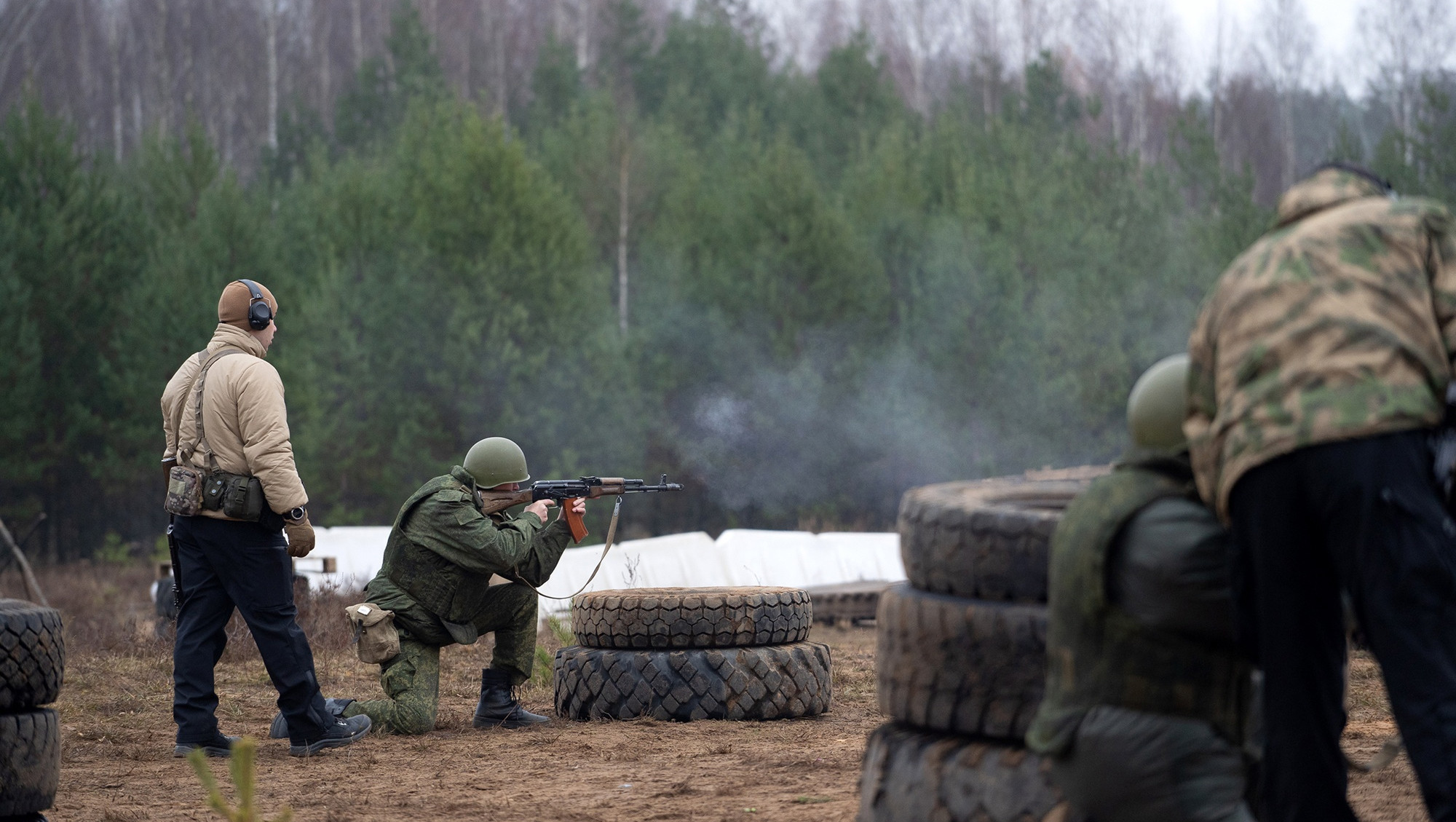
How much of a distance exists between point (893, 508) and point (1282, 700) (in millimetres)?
23281

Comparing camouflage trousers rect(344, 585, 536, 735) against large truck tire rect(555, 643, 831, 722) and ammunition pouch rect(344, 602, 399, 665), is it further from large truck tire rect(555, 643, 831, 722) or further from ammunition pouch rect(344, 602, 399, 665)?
large truck tire rect(555, 643, 831, 722)

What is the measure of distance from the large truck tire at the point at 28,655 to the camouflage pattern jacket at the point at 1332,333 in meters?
3.05

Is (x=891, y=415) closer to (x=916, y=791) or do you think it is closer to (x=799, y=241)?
(x=799, y=241)

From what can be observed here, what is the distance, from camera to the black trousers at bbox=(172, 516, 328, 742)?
538 centimetres

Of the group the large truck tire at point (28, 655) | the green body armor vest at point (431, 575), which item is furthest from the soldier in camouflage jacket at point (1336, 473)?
the green body armor vest at point (431, 575)

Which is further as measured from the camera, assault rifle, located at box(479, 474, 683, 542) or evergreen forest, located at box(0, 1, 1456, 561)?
evergreen forest, located at box(0, 1, 1456, 561)

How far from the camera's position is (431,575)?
6.11 metres

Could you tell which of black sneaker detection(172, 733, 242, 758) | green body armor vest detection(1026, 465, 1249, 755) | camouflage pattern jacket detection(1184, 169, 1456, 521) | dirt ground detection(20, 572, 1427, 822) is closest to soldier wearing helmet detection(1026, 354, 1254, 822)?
green body armor vest detection(1026, 465, 1249, 755)

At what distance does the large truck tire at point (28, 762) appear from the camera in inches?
144

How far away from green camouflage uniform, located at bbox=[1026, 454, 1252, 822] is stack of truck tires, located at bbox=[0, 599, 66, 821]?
108 inches

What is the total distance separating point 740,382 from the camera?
26109 mm

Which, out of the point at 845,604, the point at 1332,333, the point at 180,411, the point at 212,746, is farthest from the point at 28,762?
the point at 845,604

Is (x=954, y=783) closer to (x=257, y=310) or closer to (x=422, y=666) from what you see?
(x=422, y=666)

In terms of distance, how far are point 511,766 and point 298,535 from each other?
128 cm
